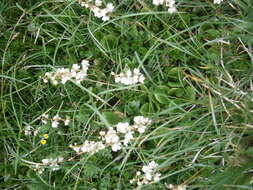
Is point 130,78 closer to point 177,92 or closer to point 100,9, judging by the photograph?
point 177,92

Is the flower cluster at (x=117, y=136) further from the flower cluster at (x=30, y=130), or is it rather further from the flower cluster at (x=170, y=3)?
the flower cluster at (x=170, y=3)

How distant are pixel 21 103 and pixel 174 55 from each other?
0.79m

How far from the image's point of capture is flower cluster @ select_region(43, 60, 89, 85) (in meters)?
1.67

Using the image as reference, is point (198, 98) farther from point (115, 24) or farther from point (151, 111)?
point (115, 24)

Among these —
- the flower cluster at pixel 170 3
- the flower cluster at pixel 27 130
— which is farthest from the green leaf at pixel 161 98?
the flower cluster at pixel 27 130

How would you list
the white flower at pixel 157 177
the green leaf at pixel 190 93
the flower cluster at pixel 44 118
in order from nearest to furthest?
1. the white flower at pixel 157 177
2. the green leaf at pixel 190 93
3. the flower cluster at pixel 44 118

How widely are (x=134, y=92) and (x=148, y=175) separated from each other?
389 millimetres

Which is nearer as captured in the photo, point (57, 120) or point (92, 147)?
point (92, 147)

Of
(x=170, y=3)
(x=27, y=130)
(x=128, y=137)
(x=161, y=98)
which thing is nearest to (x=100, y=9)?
(x=170, y=3)

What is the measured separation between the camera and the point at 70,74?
169cm

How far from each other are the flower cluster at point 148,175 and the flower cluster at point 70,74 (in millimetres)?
469

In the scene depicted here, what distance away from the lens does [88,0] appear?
1629 millimetres

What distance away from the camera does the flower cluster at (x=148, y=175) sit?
1611 millimetres

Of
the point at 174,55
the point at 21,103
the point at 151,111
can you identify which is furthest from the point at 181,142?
the point at 21,103
